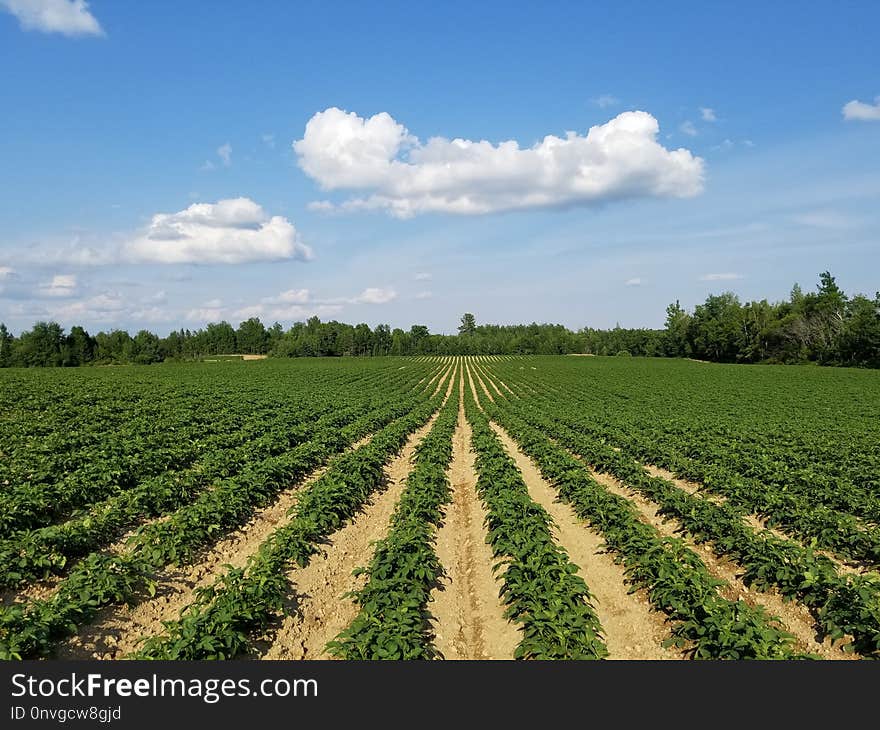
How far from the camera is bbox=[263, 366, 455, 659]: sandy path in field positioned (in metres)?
7.18

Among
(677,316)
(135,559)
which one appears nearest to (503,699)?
(135,559)

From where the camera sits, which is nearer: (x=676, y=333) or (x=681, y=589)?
(x=681, y=589)

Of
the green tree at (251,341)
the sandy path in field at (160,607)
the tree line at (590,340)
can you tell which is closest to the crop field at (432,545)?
the sandy path in field at (160,607)

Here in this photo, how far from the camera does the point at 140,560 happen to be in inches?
325

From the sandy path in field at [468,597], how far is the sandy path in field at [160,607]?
12.4 ft

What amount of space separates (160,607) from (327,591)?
106 inches

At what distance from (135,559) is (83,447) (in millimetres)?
10957

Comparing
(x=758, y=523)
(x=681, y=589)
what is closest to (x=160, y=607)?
(x=681, y=589)

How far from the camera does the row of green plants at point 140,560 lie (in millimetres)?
6074

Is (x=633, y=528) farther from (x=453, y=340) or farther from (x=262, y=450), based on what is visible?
(x=453, y=340)

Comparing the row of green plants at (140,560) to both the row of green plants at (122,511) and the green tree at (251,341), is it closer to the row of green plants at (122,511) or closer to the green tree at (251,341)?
the row of green plants at (122,511)

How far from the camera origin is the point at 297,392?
126 feet

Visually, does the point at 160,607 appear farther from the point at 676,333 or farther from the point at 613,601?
the point at 676,333

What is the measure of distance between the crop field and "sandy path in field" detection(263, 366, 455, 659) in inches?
1.9
